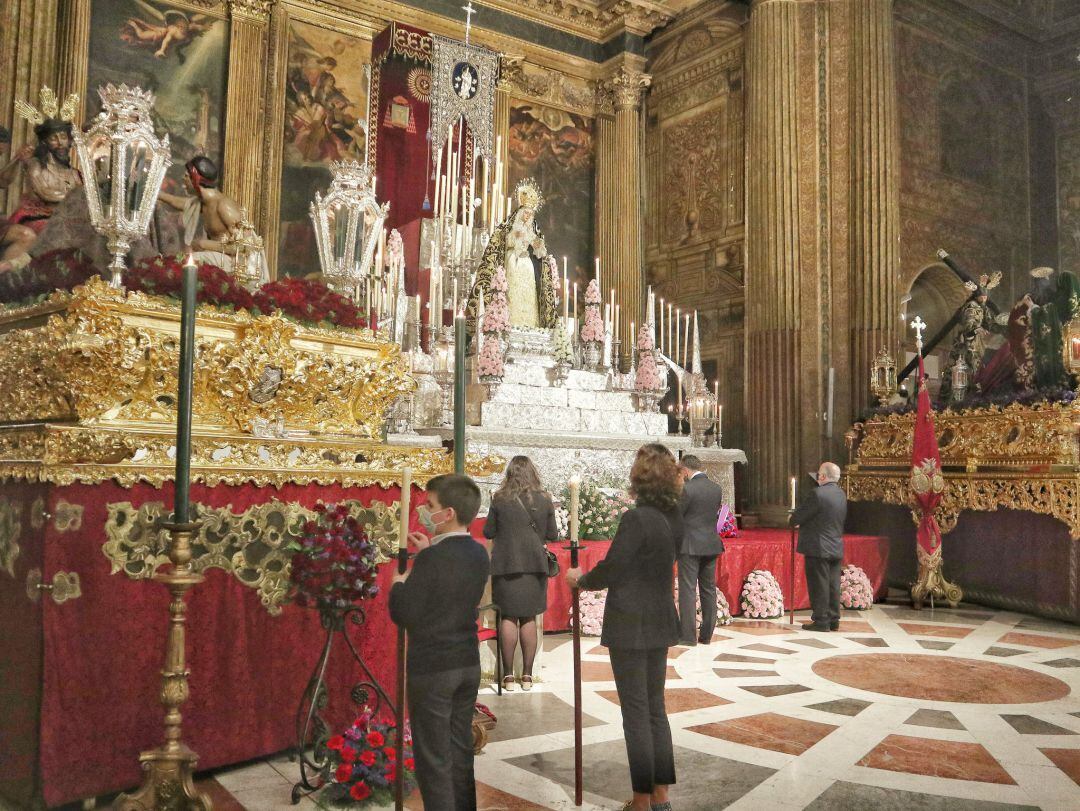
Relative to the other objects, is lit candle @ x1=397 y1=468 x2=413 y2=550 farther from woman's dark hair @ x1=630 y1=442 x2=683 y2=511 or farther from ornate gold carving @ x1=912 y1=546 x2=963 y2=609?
ornate gold carving @ x1=912 y1=546 x2=963 y2=609

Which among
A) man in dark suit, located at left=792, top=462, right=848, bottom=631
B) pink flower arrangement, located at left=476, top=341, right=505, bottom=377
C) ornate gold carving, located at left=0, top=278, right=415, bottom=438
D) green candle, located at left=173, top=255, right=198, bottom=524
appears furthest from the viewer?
pink flower arrangement, located at left=476, top=341, right=505, bottom=377

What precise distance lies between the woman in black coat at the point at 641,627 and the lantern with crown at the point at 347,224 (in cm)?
209

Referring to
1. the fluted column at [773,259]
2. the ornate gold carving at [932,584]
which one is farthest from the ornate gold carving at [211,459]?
the fluted column at [773,259]

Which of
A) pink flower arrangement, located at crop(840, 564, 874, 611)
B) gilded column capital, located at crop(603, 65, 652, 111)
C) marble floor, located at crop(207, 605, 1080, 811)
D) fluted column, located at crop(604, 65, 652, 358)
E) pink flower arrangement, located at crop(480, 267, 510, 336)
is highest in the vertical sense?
gilded column capital, located at crop(603, 65, 652, 111)

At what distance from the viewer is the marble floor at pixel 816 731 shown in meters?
3.94

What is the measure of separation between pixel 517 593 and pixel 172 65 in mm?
11393

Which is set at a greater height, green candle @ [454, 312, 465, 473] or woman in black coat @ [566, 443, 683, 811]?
green candle @ [454, 312, 465, 473]

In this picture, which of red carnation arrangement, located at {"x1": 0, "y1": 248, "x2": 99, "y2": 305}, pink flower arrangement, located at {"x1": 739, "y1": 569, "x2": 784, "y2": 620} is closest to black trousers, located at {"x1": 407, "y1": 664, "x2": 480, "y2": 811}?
red carnation arrangement, located at {"x1": 0, "y1": 248, "x2": 99, "y2": 305}

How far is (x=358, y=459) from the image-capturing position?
4.12 meters

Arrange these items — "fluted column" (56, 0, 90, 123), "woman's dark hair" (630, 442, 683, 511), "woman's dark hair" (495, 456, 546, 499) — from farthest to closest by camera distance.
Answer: "fluted column" (56, 0, 90, 123)
"woman's dark hair" (495, 456, 546, 499)
"woman's dark hair" (630, 442, 683, 511)

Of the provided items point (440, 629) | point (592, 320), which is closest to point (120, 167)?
point (440, 629)

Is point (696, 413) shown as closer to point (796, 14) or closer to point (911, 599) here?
point (911, 599)

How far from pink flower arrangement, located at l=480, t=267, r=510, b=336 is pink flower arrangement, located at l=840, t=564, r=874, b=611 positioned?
4640 mm

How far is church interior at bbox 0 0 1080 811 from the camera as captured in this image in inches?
135
